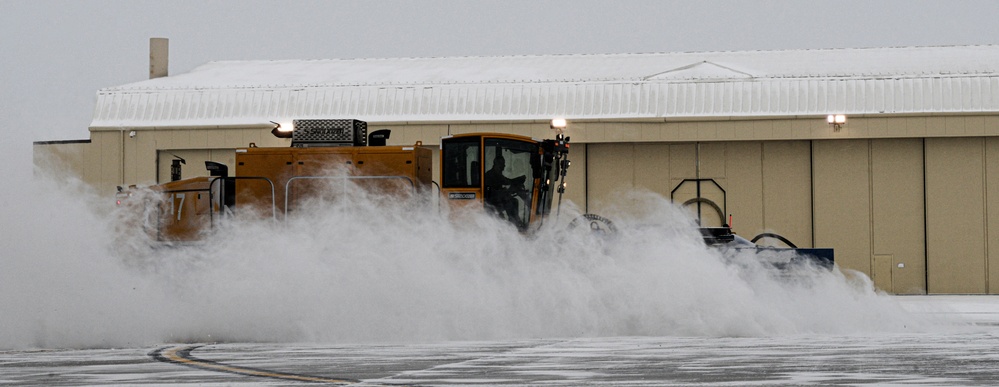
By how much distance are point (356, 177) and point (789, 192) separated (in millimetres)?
22635

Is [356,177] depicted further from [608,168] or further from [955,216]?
[955,216]

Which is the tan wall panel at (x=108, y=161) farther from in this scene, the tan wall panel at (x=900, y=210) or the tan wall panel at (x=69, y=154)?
the tan wall panel at (x=900, y=210)

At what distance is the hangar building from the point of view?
38188 mm

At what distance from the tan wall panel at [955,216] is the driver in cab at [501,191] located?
2285cm

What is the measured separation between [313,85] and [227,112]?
2.97 metres

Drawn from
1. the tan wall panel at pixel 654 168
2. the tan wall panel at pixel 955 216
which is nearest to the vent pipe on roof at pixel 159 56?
the tan wall panel at pixel 654 168

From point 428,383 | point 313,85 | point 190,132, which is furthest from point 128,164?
point 428,383

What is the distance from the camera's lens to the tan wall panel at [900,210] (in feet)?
126

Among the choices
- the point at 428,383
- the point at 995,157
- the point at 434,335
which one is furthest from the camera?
the point at 995,157

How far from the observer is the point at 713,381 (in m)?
11.4

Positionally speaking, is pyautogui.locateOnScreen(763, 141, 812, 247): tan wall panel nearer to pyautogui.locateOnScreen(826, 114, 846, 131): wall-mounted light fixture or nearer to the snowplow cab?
pyautogui.locateOnScreen(826, 114, 846, 131): wall-mounted light fixture

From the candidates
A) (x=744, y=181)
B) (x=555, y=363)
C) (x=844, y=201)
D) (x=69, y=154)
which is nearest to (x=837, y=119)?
(x=844, y=201)

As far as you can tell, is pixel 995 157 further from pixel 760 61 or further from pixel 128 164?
pixel 128 164

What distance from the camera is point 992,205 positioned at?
38125 millimetres
